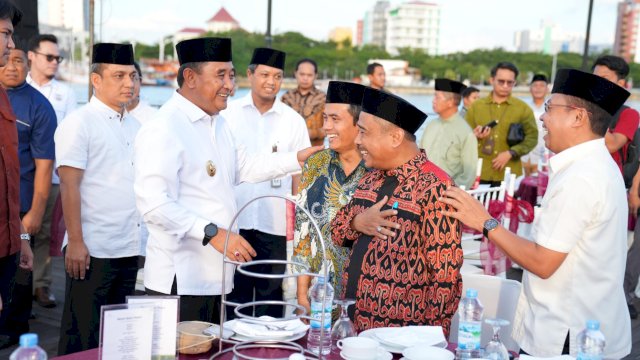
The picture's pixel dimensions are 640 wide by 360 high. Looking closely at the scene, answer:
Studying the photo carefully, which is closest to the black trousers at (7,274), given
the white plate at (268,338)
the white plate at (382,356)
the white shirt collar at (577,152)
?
the white plate at (268,338)

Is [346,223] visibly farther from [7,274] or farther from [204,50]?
[7,274]

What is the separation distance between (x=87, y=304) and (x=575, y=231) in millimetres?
2284

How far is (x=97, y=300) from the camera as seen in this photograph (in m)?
3.21

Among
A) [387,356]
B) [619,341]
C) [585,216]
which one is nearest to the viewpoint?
[387,356]

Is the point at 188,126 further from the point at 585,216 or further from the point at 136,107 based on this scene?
the point at 136,107

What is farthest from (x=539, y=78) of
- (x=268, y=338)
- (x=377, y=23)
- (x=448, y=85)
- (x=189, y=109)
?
(x=377, y=23)

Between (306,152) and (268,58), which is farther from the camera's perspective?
(268,58)

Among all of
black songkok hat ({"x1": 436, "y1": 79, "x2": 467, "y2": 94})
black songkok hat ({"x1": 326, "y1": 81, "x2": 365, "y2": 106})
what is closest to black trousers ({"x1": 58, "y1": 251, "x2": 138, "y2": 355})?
black songkok hat ({"x1": 326, "y1": 81, "x2": 365, "y2": 106})

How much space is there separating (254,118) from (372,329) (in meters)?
2.38

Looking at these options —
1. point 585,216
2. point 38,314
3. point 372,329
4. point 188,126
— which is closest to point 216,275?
point 188,126

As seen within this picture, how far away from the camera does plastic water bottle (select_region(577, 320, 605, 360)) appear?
1.72 m

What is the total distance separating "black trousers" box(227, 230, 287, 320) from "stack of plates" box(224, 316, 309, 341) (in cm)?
173

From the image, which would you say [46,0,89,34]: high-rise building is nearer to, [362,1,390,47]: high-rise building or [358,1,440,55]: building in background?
[358,1,440,55]: building in background

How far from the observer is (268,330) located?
2.04 metres
